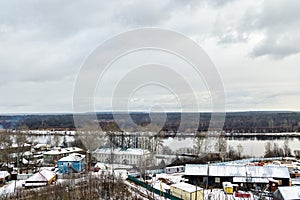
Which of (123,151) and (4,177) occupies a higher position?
(123,151)

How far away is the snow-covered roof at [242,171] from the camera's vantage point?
984cm

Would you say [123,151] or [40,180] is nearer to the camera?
[40,180]

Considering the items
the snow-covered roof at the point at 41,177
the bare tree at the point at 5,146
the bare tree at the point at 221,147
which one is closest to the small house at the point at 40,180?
the snow-covered roof at the point at 41,177

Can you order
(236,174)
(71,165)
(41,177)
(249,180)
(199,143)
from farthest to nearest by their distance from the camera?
1. (199,143)
2. (71,165)
3. (236,174)
4. (41,177)
5. (249,180)

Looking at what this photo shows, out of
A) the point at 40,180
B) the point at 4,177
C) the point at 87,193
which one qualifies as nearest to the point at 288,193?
the point at 87,193

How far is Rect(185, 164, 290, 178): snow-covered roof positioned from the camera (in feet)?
32.3

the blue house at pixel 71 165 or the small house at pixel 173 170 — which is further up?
the blue house at pixel 71 165

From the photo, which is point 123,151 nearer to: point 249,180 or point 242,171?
point 242,171

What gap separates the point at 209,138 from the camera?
705 inches

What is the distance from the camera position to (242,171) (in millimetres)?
10164

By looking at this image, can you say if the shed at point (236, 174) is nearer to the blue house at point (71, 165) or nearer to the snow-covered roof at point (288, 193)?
the snow-covered roof at point (288, 193)

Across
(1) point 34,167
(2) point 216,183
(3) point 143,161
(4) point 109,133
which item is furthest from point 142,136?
(2) point 216,183

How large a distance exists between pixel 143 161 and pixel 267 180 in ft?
18.6

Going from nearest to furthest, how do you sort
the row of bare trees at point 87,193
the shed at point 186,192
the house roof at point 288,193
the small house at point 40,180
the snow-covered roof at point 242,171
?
the house roof at point 288,193 < the row of bare trees at point 87,193 < the shed at point 186,192 < the small house at point 40,180 < the snow-covered roof at point 242,171
